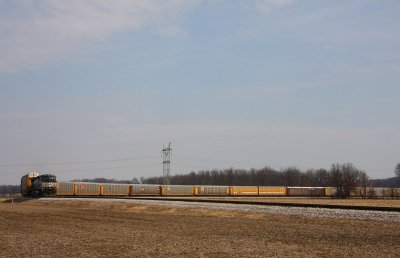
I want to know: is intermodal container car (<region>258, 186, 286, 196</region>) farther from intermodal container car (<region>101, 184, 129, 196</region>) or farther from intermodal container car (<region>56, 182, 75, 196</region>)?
intermodal container car (<region>56, 182, 75, 196</region>)

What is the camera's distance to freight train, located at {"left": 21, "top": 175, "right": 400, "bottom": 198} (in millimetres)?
75375

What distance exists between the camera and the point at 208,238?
19.6 meters

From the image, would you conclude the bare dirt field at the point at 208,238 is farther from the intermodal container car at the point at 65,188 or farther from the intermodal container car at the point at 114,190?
the intermodal container car at the point at 114,190

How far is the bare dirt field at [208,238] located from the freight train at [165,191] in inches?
1861

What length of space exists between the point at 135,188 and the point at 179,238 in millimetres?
62130

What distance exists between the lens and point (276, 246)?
55.8 feet

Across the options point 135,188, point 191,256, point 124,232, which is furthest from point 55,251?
point 135,188

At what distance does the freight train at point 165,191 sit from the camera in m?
75.4

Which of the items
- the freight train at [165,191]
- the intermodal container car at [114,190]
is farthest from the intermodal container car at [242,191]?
the intermodal container car at [114,190]

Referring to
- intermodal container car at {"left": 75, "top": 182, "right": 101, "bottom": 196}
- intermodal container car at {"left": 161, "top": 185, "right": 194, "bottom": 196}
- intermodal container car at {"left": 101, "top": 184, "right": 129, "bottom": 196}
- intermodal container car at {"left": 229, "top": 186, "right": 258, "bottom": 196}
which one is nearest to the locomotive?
intermodal container car at {"left": 75, "top": 182, "right": 101, "bottom": 196}

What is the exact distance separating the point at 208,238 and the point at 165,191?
62.6 m

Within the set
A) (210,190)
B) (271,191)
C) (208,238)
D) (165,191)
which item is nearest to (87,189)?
(165,191)

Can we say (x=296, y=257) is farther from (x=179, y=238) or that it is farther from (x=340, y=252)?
(x=179, y=238)

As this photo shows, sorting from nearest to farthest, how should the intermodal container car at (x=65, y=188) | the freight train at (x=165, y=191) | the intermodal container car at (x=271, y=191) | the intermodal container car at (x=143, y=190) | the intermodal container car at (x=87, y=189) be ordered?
the intermodal container car at (x=65, y=188), the freight train at (x=165, y=191), the intermodal container car at (x=87, y=189), the intermodal container car at (x=143, y=190), the intermodal container car at (x=271, y=191)
